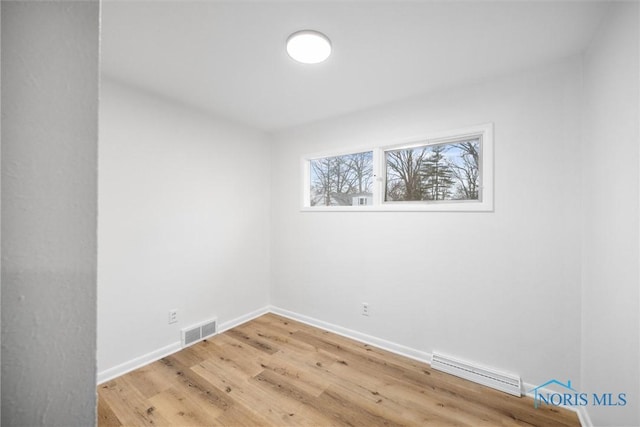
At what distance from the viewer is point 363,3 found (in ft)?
4.54

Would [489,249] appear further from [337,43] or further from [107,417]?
[107,417]

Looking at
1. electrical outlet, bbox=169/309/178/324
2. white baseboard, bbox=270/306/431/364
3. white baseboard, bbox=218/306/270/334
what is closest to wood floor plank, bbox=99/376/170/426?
electrical outlet, bbox=169/309/178/324

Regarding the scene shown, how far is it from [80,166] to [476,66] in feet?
7.77

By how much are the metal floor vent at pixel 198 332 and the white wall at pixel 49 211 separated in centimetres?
259

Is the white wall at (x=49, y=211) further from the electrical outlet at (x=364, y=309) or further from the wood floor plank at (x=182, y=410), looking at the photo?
the electrical outlet at (x=364, y=309)

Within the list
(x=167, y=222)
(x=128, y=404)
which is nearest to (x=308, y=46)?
(x=167, y=222)

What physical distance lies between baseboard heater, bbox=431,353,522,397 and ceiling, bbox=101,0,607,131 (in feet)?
7.46

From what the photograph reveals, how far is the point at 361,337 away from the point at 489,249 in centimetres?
148

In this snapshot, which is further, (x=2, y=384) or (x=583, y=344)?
(x=583, y=344)

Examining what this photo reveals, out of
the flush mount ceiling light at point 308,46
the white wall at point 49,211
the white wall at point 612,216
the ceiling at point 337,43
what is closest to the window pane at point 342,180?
the ceiling at point 337,43

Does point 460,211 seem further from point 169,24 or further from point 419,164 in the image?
point 169,24

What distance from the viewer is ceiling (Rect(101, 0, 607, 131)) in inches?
A: 56.0

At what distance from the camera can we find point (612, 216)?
137cm

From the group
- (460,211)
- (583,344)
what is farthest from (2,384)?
(583,344)
